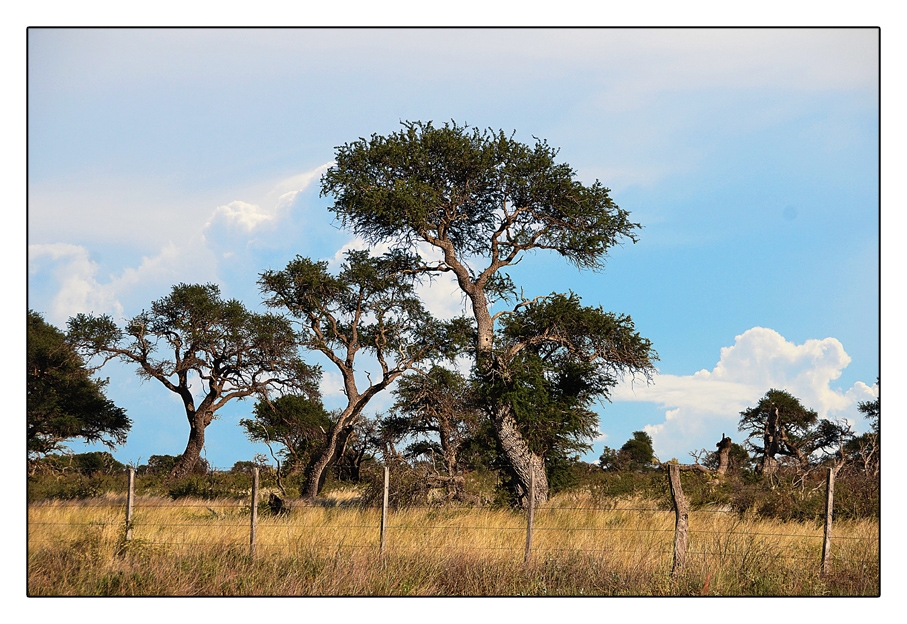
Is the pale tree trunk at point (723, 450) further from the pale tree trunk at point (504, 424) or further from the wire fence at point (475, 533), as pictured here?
the pale tree trunk at point (504, 424)

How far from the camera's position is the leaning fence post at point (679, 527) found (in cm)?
1204

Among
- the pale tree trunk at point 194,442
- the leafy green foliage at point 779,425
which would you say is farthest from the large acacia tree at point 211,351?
the leafy green foliage at point 779,425

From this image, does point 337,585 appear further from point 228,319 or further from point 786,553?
point 228,319

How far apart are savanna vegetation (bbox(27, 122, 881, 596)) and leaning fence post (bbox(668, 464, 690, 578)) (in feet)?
0.56

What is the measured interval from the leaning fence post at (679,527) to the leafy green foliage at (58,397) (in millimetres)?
28935

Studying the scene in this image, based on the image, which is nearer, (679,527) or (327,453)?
(679,527)

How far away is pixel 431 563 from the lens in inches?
486

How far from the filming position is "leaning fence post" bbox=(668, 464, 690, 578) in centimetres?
1204

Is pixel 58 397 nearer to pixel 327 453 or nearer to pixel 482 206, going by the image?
pixel 327 453

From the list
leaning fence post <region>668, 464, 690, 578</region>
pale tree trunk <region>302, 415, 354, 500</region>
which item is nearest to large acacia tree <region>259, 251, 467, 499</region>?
pale tree trunk <region>302, 415, 354, 500</region>

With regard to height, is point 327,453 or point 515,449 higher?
point 515,449

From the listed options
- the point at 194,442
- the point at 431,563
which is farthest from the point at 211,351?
the point at 431,563

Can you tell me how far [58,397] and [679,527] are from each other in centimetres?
3218

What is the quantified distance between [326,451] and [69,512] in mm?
10395
